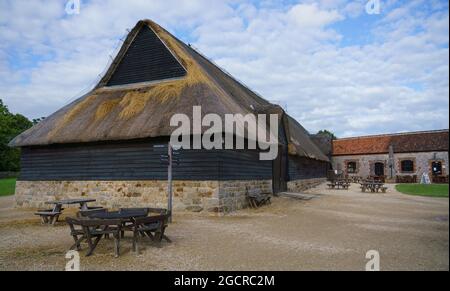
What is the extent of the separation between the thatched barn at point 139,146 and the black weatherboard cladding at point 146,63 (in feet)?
0.16

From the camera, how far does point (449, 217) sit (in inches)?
109

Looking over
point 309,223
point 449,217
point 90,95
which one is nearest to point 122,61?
point 90,95

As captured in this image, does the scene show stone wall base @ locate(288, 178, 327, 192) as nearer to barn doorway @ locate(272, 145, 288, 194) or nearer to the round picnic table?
barn doorway @ locate(272, 145, 288, 194)

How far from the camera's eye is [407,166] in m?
32.5

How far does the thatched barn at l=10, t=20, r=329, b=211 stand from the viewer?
11.9 metres

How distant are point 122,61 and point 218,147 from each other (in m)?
8.40

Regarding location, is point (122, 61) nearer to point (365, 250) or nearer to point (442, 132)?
point (365, 250)

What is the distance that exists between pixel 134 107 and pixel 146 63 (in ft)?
10.3

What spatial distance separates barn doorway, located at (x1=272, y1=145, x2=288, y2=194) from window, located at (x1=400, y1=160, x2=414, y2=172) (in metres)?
19.7

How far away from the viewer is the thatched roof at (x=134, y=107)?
12.5 metres
